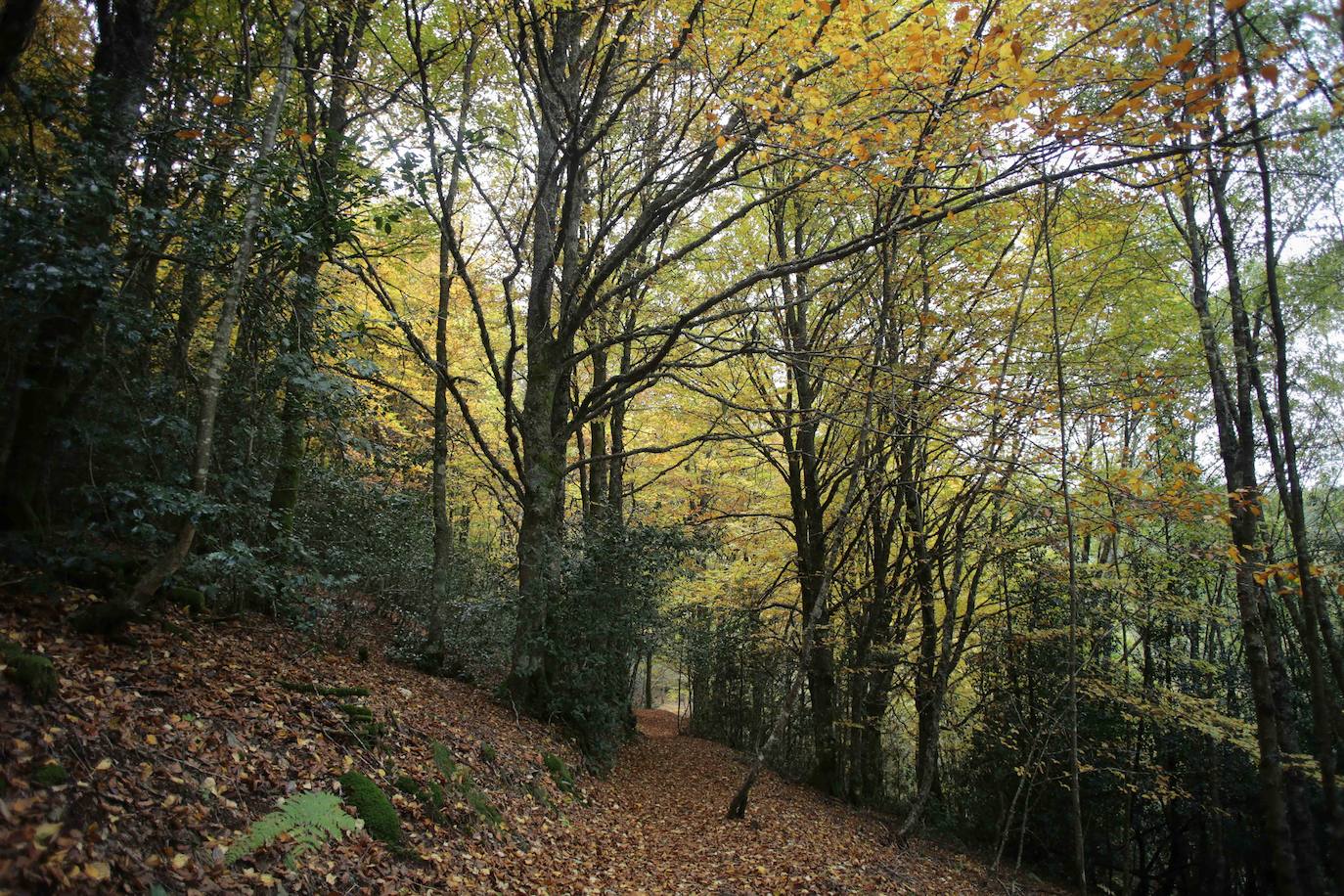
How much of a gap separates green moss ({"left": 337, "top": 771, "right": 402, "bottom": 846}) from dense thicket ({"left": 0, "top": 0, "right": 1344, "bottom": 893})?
71.5 inches

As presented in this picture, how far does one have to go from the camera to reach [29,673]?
10.6 ft

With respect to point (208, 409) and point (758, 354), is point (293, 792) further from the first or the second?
point (758, 354)

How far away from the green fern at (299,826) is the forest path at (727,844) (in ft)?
8.48

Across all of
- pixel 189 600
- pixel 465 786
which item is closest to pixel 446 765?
pixel 465 786

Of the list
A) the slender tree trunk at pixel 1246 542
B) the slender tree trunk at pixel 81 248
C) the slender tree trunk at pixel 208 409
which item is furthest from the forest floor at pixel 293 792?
the slender tree trunk at pixel 1246 542

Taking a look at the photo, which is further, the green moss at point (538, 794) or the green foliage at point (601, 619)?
the green foliage at point (601, 619)

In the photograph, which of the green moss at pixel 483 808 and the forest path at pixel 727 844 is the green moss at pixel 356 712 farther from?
the forest path at pixel 727 844

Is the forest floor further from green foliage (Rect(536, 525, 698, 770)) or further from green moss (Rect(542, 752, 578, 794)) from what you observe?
green foliage (Rect(536, 525, 698, 770))

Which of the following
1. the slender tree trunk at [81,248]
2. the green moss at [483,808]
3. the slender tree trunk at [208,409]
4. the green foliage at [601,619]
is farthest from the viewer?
the green foliage at [601,619]

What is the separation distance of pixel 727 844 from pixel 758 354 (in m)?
7.16

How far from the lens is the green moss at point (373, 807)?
4250 millimetres

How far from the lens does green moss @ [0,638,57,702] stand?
3188 mm

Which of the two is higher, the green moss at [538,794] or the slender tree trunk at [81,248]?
the slender tree trunk at [81,248]

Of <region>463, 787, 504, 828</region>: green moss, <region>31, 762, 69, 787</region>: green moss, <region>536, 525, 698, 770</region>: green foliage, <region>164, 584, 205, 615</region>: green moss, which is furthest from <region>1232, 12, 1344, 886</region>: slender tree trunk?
<region>164, 584, 205, 615</region>: green moss
